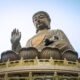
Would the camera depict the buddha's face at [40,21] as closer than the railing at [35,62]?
No

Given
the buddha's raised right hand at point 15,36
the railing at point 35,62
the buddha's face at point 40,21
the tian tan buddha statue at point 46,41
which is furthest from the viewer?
the buddha's face at point 40,21

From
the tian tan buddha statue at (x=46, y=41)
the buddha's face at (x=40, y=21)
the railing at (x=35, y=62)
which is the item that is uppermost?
the buddha's face at (x=40, y=21)

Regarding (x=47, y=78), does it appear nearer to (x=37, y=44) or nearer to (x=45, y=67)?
(x=45, y=67)

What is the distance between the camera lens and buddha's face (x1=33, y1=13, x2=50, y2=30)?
18.4 metres

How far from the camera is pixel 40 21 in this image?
18500 millimetres

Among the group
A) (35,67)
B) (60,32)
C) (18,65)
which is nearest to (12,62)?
(18,65)

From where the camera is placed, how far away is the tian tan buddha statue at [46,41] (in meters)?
13.4

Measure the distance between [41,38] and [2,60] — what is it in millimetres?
4211

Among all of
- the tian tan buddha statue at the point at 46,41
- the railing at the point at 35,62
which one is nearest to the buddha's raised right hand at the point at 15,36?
the tian tan buddha statue at the point at 46,41

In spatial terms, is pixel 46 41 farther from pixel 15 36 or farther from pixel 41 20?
pixel 41 20

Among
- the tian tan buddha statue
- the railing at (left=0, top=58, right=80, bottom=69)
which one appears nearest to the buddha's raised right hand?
the tian tan buddha statue

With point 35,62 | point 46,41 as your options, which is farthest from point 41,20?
point 35,62

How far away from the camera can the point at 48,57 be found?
520 inches

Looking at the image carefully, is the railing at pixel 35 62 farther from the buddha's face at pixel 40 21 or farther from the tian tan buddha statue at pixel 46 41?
the buddha's face at pixel 40 21
